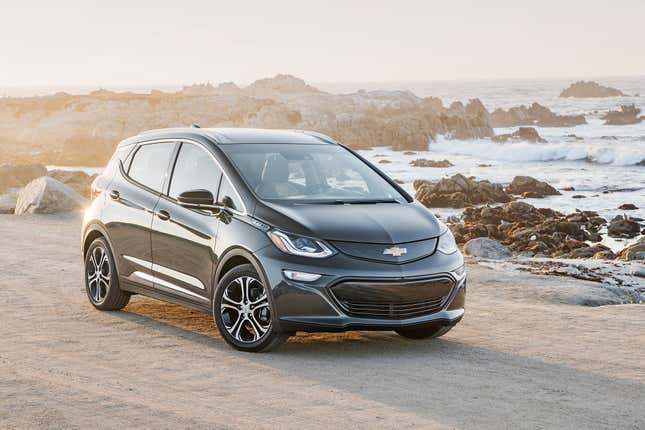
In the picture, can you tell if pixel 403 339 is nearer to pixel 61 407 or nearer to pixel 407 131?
pixel 61 407

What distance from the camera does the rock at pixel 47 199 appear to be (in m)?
21.9

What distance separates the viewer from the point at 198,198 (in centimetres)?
836

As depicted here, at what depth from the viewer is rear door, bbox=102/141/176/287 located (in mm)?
9258

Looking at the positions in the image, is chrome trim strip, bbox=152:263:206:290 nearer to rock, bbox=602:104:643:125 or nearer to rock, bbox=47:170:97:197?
rock, bbox=47:170:97:197

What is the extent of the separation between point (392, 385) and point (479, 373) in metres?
0.84

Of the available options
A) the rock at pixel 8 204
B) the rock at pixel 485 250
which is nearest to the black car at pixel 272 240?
the rock at pixel 485 250

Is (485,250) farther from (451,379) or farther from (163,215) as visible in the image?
(451,379)

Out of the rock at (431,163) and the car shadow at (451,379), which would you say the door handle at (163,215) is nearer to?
the car shadow at (451,379)

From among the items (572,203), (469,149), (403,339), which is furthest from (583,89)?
(403,339)

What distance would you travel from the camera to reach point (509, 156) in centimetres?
6781

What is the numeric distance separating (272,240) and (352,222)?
0.64m

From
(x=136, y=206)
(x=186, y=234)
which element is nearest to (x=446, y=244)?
(x=186, y=234)

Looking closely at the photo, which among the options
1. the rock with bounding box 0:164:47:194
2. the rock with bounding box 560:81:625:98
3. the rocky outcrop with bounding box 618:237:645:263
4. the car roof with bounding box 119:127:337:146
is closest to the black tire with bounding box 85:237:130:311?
the car roof with bounding box 119:127:337:146

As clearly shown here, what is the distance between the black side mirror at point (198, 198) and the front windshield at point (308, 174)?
13.8 inches
